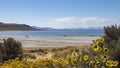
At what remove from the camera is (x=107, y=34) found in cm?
1330

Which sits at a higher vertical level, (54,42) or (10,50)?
(10,50)

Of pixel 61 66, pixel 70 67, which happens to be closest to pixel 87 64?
pixel 70 67

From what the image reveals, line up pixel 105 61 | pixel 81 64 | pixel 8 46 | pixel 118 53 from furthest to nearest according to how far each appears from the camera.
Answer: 1. pixel 8 46
2. pixel 118 53
3. pixel 81 64
4. pixel 105 61

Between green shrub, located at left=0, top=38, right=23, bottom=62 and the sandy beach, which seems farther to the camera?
the sandy beach

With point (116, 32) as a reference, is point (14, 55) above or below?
below

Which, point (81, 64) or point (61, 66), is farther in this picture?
point (61, 66)

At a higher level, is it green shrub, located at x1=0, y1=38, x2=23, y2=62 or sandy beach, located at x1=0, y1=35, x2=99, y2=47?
green shrub, located at x1=0, y1=38, x2=23, y2=62

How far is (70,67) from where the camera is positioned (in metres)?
7.38

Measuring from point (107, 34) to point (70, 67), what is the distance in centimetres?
625

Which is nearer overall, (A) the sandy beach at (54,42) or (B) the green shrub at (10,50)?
(B) the green shrub at (10,50)

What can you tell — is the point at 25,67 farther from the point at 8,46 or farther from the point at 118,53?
the point at 8,46

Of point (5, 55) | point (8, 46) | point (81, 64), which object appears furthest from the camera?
point (8, 46)

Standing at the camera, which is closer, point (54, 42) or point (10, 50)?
point (10, 50)

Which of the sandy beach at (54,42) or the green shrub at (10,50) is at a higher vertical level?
the green shrub at (10,50)
